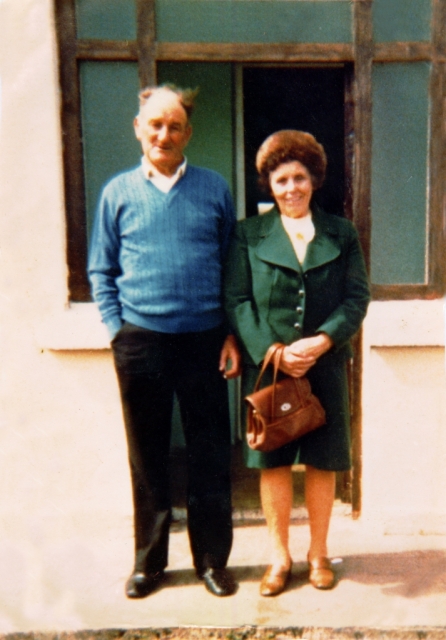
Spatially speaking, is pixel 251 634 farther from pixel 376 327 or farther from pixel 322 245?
pixel 322 245

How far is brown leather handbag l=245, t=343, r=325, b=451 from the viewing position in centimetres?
253

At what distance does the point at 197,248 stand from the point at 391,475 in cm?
153

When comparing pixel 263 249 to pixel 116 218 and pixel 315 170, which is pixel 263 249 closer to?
pixel 315 170

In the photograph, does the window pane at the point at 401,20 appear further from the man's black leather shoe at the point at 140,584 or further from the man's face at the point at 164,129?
the man's black leather shoe at the point at 140,584

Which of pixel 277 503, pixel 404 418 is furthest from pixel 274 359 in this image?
pixel 404 418

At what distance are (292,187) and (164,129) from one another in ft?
1.84

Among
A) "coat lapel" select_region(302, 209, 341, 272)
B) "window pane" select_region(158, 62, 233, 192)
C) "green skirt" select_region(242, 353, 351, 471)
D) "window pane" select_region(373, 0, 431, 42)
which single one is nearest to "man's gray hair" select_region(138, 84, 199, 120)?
"coat lapel" select_region(302, 209, 341, 272)

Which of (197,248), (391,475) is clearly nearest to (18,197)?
(197,248)

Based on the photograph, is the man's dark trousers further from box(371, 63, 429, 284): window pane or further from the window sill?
box(371, 63, 429, 284): window pane

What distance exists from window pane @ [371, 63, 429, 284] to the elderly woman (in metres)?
0.45

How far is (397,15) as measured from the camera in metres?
2.91

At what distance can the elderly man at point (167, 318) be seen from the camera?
2.60 metres

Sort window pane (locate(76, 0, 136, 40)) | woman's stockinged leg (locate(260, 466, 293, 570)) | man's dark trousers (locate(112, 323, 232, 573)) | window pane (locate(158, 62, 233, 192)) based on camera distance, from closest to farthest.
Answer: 1. man's dark trousers (locate(112, 323, 232, 573))
2. woman's stockinged leg (locate(260, 466, 293, 570))
3. window pane (locate(76, 0, 136, 40))
4. window pane (locate(158, 62, 233, 192))

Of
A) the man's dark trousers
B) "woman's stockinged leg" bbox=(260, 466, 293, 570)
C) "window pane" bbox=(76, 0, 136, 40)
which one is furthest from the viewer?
"window pane" bbox=(76, 0, 136, 40)
